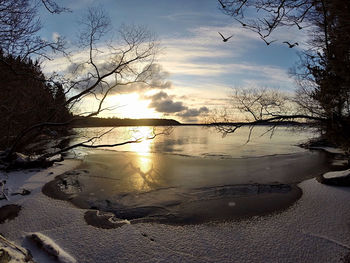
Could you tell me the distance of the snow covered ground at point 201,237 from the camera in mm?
3922

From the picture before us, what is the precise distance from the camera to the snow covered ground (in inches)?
154

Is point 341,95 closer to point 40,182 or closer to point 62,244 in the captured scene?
point 62,244

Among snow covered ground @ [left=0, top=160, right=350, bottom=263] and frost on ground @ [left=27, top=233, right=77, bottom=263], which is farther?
snow covered ground @ [left=0, top=160, right=350, bottom=263]

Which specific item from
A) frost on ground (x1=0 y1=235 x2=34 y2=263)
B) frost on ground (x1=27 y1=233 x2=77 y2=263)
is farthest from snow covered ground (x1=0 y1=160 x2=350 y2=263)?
frost on ground (x1=0 y1=235 x2=34 y2=263)

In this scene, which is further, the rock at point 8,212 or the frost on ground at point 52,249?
the rock at point 8,212

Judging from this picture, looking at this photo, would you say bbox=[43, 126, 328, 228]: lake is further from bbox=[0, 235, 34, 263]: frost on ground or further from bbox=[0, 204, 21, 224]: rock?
bbox=[0, 235, 34, 263]: frost on ground

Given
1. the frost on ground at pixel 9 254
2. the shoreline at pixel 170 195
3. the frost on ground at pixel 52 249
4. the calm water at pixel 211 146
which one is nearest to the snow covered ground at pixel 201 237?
the frost on ground at pixel 52 249

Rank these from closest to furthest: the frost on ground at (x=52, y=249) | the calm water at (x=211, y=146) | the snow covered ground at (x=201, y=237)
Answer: the frost on ground at (x=52, y=249) < the snow covered ground at (x=201, y=237) < the calm water at (x=211, y=146)

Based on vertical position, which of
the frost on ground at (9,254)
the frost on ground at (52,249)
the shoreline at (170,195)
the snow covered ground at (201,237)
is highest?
the frost on ground at (9,254)

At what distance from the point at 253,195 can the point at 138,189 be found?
4.57 metres

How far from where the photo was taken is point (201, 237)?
462 cm

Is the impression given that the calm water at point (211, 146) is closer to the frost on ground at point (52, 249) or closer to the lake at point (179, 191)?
the lake at point (179, 191)

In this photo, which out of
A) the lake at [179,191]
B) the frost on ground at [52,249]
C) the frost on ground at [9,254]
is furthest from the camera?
the lake at [179,191]

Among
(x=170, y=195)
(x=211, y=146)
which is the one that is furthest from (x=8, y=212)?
(x=211, y=146)
